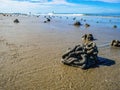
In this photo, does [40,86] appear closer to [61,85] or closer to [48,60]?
[61,85]

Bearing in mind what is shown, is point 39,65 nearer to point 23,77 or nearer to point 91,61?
point 23,77

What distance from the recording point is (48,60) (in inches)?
394

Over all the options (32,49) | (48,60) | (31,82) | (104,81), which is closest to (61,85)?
(31,82)

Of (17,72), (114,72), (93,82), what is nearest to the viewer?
(93,82)

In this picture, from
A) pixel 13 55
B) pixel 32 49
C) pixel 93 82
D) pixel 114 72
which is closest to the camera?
pixel 93 82

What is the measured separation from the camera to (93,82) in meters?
7.51

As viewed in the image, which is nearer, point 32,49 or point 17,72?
point 17,72

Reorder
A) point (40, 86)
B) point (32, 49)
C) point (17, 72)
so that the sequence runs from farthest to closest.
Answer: point (32, 49), point (17, 72), point (40, 86)

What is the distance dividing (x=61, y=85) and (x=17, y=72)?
6.19 ft

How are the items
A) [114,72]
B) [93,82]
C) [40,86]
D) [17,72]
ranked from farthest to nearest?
[114,72], [17,72], [93,82], [40,86]

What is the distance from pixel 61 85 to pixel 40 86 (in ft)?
2.29

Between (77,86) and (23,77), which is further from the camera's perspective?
(23,77)

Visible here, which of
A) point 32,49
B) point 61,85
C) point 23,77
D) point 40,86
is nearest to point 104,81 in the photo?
point 61,85

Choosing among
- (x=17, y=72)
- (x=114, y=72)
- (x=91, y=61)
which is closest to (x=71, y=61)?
(x=91, y=61)
